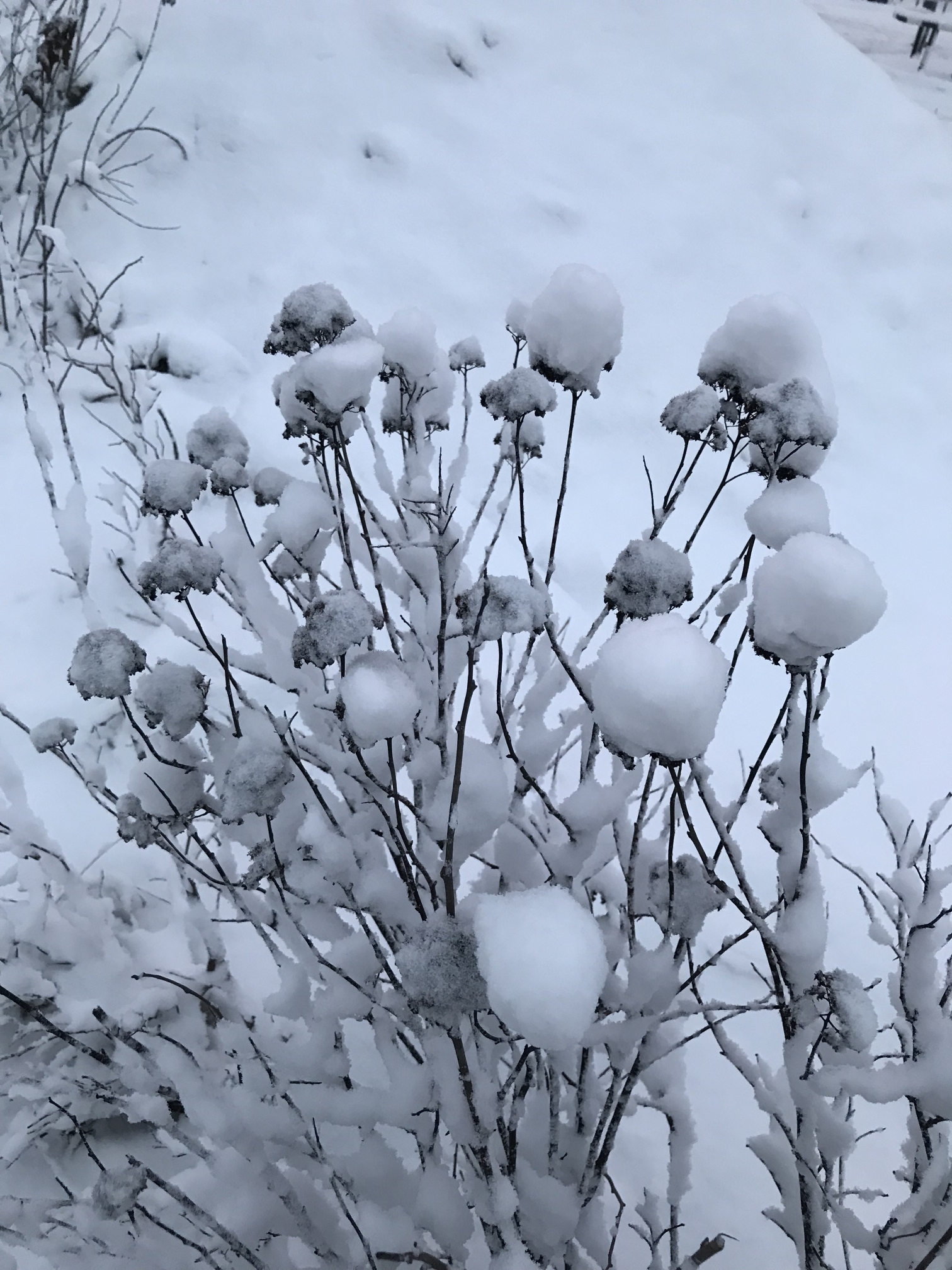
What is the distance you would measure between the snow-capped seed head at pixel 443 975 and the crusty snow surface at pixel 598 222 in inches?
79.5

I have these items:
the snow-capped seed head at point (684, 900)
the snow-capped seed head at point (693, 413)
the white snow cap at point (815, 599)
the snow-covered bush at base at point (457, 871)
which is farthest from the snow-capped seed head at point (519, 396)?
the snow-capped seed head at point (684, 900)

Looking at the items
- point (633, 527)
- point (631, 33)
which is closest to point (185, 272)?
point (633, 527)

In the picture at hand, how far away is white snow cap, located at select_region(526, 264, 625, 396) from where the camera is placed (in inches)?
28.1

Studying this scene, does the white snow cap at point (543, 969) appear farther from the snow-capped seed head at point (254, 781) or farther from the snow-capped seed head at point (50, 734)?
the snow-capped seed head at point (50, 734)

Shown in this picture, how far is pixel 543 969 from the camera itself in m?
0.48

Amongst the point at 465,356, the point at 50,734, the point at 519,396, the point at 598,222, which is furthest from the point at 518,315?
the point at 598,222

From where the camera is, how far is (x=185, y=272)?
3367mm

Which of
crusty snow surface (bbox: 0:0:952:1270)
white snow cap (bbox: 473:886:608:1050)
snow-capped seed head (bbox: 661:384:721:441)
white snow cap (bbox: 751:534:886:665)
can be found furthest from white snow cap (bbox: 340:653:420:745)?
crusty snow surface (bbox: 0:0:952:1270)

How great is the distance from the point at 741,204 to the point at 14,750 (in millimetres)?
4263

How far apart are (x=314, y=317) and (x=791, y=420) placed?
47cm

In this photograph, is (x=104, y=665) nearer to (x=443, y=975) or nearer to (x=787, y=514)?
(x=443, y=975)

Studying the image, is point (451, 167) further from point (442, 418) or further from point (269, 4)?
point (442, 418)

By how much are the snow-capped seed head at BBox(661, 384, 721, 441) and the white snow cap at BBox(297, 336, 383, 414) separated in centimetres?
29

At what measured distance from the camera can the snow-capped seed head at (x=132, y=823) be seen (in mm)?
822
